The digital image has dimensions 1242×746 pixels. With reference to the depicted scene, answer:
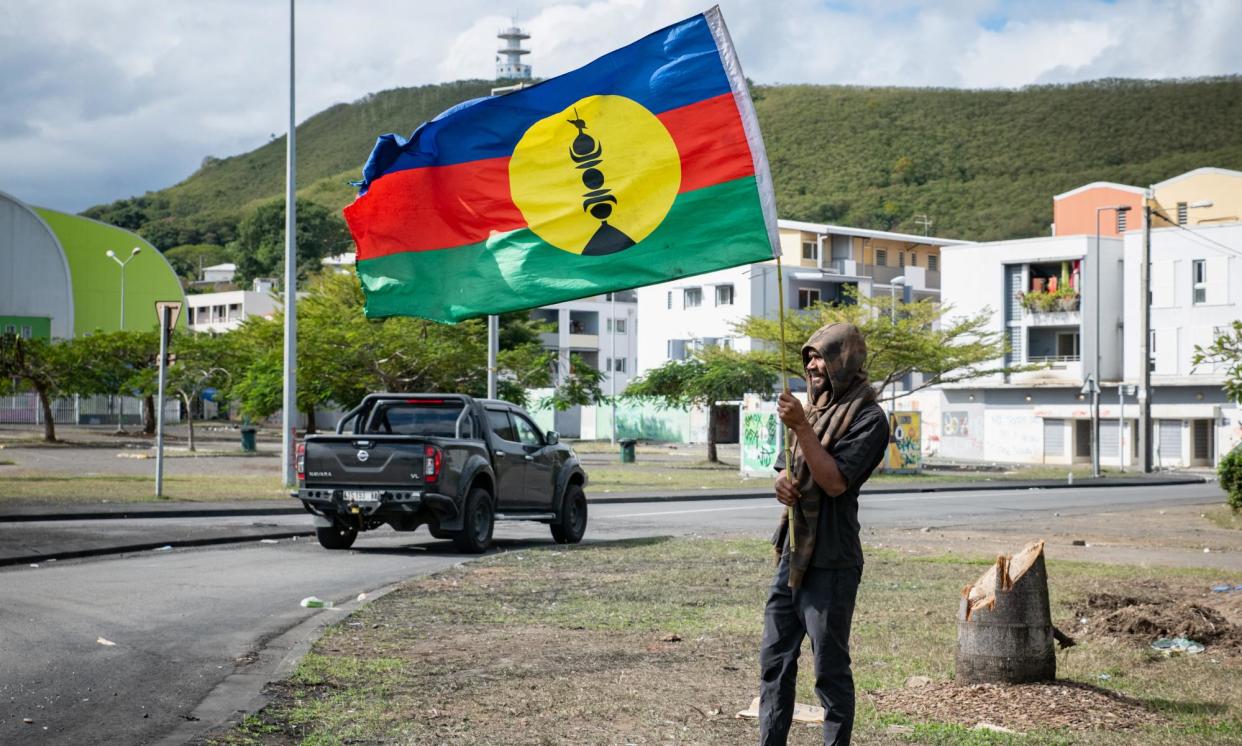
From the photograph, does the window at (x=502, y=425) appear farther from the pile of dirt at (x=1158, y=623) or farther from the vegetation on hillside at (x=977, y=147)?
the vegetation on hillside at (x=977, y=147)

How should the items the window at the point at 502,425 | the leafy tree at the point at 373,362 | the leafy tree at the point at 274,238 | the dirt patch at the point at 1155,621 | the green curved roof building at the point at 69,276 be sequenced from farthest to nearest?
the leafy tree at the point at 274,238 → the green curved roof building at the point at 69,276 → the leafy tree at the point at 373,362 → the window at the point at 502,425 → the dirt patch at the point at 1155,621

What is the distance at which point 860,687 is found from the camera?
797 centimetres

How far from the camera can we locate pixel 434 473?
55.2 ft

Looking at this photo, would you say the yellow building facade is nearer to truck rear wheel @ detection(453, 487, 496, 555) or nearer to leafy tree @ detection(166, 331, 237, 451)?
leafy tree @ detection(166, 331, 237, 451)

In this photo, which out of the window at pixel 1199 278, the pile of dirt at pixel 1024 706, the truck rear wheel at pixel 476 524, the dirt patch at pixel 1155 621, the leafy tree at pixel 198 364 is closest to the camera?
the pile of dirt at pixel 1024 706

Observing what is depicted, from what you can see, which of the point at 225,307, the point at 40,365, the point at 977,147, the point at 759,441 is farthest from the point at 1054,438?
the point at 977,147

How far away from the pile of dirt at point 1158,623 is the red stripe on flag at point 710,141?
4287 mm

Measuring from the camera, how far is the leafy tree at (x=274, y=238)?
135 metres

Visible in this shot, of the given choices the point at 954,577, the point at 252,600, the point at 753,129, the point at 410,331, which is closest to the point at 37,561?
the point at 252,600

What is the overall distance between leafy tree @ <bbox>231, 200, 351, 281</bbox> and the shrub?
114653mm

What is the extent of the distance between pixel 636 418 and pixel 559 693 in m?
75.5

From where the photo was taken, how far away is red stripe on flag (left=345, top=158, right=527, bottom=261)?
31.1 feet

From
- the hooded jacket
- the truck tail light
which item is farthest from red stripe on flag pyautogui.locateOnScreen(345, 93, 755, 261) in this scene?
the truck tail light

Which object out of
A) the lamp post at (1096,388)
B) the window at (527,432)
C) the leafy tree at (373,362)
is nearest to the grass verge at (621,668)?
the window at (527,432)
